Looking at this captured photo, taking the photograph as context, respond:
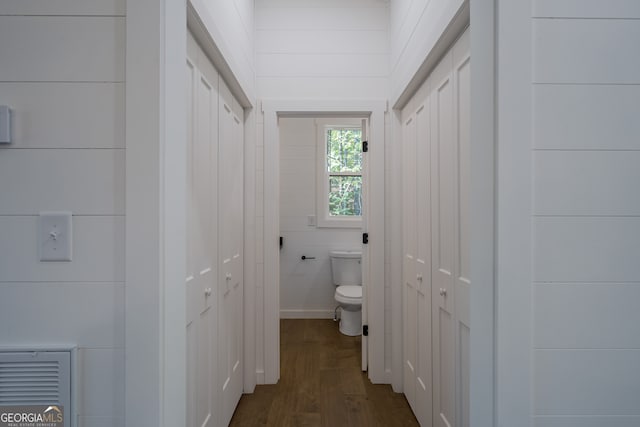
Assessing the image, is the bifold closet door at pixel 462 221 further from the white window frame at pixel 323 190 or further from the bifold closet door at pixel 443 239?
the white window frame at pixel 323 190

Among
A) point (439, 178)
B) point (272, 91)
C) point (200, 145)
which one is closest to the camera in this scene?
point (200, 145)

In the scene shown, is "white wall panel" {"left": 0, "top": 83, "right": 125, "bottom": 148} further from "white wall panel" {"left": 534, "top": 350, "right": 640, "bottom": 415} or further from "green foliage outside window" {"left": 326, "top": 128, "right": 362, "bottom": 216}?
"green foliage outside window" {"left": 326, "top": 128, "right": 362, "bottom": 216}

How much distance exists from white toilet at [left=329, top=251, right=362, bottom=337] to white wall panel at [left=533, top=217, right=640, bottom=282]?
2.29 m

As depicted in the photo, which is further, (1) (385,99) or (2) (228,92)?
(1) (385,99)

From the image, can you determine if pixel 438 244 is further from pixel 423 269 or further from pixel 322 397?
pixel 322 397

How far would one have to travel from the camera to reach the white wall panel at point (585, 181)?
0.85 m

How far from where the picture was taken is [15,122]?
80 centimetres

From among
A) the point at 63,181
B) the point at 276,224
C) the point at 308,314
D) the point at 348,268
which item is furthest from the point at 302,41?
the point at 308,314

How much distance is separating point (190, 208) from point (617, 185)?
1.37m

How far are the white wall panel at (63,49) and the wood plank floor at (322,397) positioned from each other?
1.87 m

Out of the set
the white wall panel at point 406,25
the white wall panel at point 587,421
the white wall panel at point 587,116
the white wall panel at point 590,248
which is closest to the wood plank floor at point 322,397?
the white wall panel at point 587,421

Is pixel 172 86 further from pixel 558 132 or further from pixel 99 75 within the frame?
pixel 558 132

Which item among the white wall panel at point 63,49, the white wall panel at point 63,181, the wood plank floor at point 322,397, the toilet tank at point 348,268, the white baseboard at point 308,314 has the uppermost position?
the white wall panel at point 63,49

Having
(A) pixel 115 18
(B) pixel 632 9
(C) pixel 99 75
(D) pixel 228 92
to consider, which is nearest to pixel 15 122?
(C) pixel 99 75
